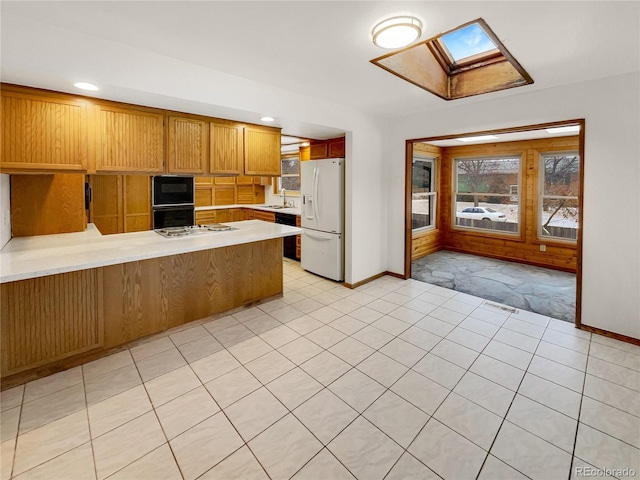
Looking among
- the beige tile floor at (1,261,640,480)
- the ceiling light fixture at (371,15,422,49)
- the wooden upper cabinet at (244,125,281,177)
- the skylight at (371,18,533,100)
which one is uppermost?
the skylight at (371,18,533,100)

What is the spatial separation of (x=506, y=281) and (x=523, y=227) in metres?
1.55

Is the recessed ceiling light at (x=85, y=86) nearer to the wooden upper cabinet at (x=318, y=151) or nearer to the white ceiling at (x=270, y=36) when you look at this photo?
the white ceiling at (x=270, y=36)

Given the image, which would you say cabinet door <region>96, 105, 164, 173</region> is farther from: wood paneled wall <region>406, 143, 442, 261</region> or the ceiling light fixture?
wood paneled wall <region>406, 143, 442, 261</region>

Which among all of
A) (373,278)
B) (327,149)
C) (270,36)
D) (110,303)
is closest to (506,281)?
(373,278)

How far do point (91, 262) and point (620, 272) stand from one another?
4.40 meters

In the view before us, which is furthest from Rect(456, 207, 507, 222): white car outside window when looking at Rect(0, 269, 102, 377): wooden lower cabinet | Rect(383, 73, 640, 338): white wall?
Rect(0, 269, 102, 377): wooden lower cabinet

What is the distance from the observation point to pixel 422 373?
2.40 meters

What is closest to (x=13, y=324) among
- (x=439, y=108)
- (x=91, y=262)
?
(x=91, y=262)

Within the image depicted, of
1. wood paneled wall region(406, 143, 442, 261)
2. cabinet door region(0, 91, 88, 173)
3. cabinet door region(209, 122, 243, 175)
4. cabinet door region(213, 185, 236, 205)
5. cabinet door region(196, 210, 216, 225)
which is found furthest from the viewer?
cabinet door region(213, 185, 236, 205)

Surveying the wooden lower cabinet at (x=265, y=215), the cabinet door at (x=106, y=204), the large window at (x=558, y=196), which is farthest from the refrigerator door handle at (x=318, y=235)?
the large window at (x=558, y=196)

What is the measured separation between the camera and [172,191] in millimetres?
5484

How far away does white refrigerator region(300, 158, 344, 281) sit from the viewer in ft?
14.4

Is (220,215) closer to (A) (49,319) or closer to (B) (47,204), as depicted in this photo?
(B) (47,204)

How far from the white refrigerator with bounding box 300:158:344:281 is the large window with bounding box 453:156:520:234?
132 inches
